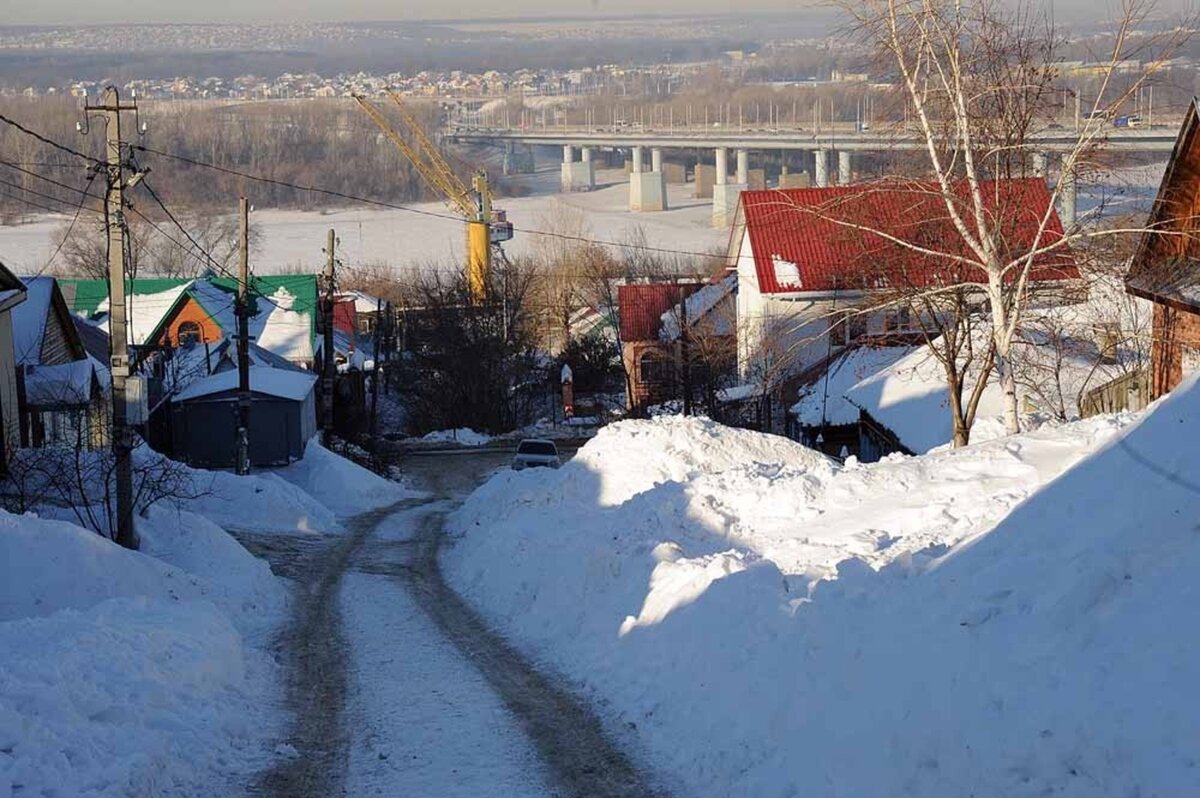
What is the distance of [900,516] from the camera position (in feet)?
38.4

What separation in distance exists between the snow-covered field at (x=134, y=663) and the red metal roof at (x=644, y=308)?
3370 cm

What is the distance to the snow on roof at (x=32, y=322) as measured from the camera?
2944 centimetres

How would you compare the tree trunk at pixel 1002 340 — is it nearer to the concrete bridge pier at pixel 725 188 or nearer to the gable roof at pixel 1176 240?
the gable roof at pixel 1176 240

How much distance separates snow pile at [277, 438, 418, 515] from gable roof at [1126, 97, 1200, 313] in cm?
1914

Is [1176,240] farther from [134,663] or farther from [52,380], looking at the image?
[52,380]

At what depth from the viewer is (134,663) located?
379 inches

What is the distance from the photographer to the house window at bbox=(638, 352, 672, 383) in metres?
48.8

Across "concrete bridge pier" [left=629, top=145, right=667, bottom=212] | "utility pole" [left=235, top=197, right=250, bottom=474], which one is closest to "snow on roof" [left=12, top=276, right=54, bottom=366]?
"utility pole" [left=235, top=197, right=250, bottom=474]

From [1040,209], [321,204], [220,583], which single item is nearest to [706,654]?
[220,583]

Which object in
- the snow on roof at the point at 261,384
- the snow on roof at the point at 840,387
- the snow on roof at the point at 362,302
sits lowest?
the snow on roof at the point at 362,302

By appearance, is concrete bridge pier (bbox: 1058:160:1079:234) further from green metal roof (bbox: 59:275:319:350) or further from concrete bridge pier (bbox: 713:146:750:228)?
concrete bridge pier (bbox: 713:146:750:228)

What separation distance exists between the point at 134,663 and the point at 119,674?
14.2 inches

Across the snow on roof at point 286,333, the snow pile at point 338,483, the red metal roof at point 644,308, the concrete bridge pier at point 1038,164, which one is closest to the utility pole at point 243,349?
the snow pile at point 338,483

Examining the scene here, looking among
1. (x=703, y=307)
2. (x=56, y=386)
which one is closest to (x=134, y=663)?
(x=56, y=386)
